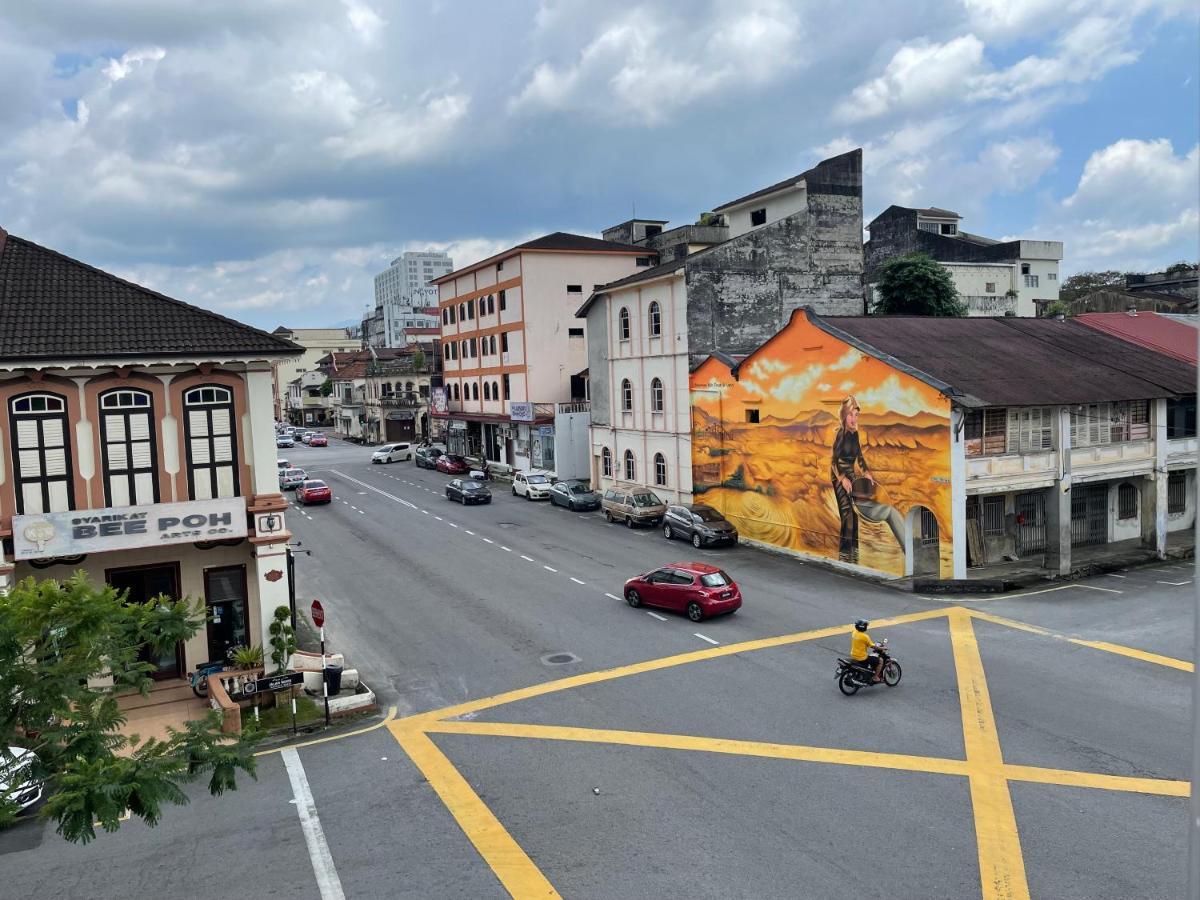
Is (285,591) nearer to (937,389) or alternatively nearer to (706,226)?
(937,389)

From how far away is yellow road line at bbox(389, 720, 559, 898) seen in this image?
11188mm

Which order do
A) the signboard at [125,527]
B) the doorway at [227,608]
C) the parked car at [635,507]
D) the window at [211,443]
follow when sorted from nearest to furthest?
the signboard at [125,527] → the window at [211,443] → the doorway at [227,608] → the parked car at [635,507]

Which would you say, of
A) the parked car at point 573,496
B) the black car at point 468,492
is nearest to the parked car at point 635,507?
the parked car at point 573,496

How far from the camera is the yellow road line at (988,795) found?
424 inches

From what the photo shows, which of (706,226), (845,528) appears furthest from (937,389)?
(706,226)

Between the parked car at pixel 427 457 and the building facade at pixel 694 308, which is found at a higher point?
the building facade at pixel 694 308

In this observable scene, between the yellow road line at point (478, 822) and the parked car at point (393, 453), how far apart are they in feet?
174

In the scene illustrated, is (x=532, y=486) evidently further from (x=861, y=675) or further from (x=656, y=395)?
(x=861, y=675)

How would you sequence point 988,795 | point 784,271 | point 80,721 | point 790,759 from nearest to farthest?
1. point 80,721
2. point 988,795
3. point 790,759
4. point 784,271

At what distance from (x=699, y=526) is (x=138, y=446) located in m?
20.8

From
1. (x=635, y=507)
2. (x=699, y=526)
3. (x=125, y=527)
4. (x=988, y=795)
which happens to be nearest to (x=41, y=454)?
(x=125, y=527)

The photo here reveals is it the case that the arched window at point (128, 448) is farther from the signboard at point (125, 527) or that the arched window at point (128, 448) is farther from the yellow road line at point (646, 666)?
the yellow road line at point (646, 666)

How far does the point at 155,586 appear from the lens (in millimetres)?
20078

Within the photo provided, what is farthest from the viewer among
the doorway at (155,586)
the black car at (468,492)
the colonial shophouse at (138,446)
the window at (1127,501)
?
the black car at (468,492)
